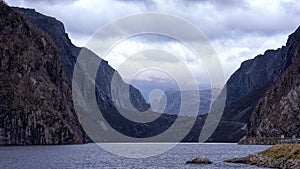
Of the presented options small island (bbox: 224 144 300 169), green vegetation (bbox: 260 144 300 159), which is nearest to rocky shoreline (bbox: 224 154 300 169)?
small island (bbox: 224 144 300 169)

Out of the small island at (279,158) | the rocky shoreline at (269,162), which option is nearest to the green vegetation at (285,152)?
the small island at (279,158)

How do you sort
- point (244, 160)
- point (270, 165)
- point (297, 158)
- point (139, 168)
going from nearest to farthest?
point (297, 158) < point (270, 165) < point (139, 168) < point (244, 160)

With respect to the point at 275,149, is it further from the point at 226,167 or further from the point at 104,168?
the point at 104,168

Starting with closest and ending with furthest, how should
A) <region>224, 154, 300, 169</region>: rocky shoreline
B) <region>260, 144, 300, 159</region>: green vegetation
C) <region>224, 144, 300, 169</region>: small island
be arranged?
<region>224, 154, 300, 169</region>: rocky shoreline → <region>224, 144, 300, 169</region>: small island → <region>260, 144, 300, 159</region>: green vegetation

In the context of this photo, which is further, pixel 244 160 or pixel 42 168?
pixel 244 160

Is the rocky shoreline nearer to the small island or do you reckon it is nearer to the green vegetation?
the small island

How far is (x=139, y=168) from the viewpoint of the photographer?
12481cm

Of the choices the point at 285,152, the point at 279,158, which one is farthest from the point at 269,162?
the point at 285,152

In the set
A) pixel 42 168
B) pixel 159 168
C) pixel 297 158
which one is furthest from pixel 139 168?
pixel 297 158

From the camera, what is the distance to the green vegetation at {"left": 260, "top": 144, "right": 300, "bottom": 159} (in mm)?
107775

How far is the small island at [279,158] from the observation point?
106375mm

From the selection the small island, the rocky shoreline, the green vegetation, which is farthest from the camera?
the green vegetation

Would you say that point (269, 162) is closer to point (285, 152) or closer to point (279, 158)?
point (279, 158)

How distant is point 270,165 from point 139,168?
101ft
